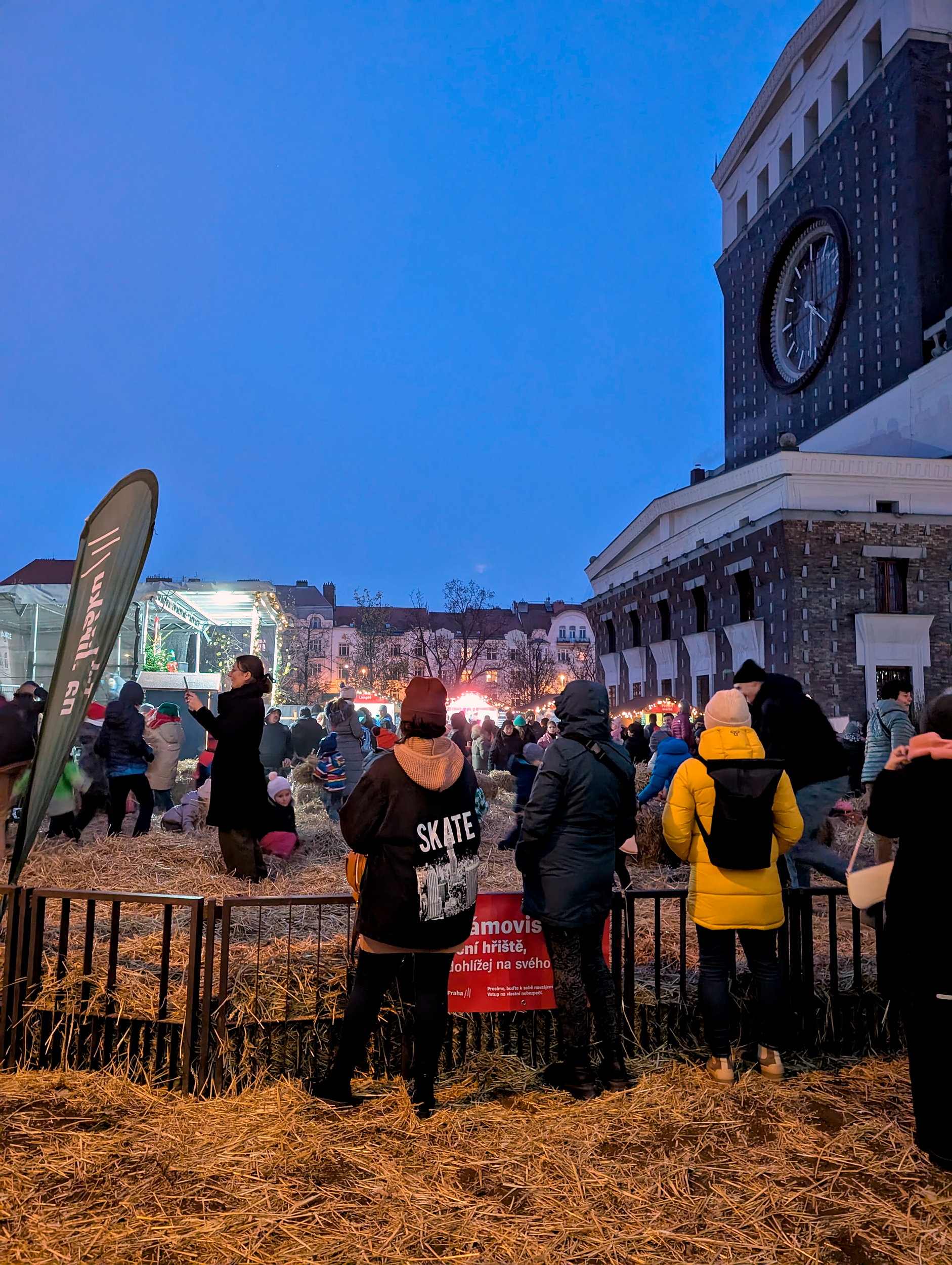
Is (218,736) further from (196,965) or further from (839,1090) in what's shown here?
(839,1090)

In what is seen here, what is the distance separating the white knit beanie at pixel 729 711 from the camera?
4719mm

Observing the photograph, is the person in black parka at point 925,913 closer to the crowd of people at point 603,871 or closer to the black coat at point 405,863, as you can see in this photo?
the crowd of people at point 603,871

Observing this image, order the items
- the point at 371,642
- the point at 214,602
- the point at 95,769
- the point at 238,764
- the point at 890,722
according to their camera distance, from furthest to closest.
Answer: the point at 371,642 → the point at 214,602 → the point at 95,769 → the point at 890,722 → the point at 238,764

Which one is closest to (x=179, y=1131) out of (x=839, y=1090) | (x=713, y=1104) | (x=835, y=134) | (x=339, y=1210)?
(x=339, y=1210)

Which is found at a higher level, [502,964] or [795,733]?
[795,733]

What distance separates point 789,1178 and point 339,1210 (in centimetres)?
192

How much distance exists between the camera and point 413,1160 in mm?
3652

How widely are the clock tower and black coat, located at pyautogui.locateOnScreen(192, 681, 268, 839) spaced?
2894 centimetres

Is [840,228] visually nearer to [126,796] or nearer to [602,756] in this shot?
[126,796]

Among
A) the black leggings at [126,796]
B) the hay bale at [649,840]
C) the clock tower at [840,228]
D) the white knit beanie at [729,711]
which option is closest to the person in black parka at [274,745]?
the black leggings at [126,796]

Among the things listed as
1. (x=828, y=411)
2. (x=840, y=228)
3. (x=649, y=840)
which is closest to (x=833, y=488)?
(x=828, y=411)

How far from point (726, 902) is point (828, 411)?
34588mm

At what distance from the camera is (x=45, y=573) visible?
4678 cm

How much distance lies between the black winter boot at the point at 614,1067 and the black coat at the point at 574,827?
70 centimetres
